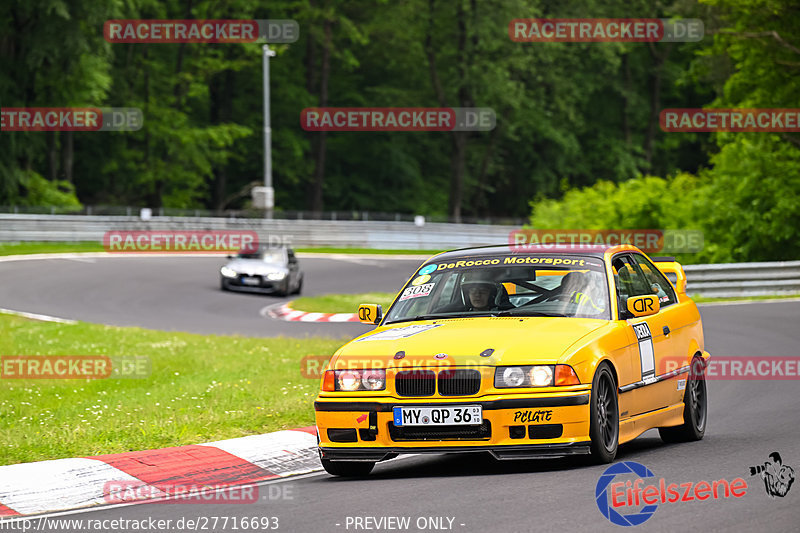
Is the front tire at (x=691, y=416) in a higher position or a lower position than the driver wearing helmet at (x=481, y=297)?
lower

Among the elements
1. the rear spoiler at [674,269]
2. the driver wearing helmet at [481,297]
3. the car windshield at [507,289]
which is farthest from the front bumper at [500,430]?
the rear spoiler at [674,269]

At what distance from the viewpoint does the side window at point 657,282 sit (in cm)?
1016

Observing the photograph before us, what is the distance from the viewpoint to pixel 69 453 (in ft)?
30.4

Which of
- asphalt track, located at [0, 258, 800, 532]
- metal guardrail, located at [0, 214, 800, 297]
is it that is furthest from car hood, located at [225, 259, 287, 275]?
asphalt track, located at [0, 258, 800, 532]

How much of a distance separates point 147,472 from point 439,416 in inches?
82.6

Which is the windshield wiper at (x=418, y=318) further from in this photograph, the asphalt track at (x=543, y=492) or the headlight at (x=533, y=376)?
the headlight at (x=533, y=376)

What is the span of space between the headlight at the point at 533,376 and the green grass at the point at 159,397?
3.08 meters

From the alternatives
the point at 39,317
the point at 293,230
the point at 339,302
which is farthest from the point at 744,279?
the point at 293,230

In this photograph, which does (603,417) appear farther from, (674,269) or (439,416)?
(674,269)

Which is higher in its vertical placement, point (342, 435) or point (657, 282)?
point (657, 282)

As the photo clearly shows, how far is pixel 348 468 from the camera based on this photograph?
841 centimetres

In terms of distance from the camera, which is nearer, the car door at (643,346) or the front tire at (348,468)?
the front tire at (348,468)

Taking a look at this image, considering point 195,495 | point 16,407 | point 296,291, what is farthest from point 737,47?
point 195,495

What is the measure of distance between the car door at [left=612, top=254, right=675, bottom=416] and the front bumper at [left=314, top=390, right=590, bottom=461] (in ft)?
3.02
